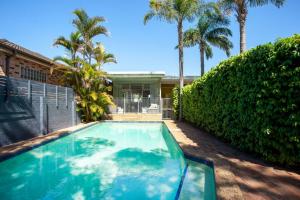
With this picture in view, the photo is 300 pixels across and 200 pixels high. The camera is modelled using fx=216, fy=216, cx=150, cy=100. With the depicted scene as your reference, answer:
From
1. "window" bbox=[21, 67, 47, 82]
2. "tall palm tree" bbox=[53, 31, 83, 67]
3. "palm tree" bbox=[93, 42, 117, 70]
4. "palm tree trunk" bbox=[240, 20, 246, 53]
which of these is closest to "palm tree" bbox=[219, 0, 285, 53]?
"palm tree trunk" bbox=[240, 20, 246, 53]

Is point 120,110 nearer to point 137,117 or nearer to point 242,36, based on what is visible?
point 137,117

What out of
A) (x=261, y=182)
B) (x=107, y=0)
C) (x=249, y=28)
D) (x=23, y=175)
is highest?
(x=107, y=0)

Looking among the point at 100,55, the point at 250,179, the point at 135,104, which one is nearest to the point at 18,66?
the point at 100,55

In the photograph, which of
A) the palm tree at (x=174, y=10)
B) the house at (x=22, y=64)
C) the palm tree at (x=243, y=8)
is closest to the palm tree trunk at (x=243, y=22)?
the palm tree at (x=243, y=8)

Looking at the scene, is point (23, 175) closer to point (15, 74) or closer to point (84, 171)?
Result: point (84, 171)

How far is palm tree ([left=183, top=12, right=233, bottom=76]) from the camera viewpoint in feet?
58.7

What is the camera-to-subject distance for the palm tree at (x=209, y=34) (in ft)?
58.7

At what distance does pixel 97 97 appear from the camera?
1503 cm

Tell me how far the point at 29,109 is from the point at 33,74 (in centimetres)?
589

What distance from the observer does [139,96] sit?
21.8 m

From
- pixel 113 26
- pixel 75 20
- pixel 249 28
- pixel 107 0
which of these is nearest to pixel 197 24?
pixel 249 28

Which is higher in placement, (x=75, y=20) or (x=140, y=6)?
(x=140, y=6)

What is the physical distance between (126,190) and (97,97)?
11414mm

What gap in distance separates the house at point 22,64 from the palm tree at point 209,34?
439 inches
